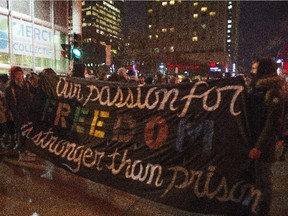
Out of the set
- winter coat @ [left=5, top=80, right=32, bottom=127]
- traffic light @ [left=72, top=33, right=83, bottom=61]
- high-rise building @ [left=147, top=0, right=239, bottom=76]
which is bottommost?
winter coat @ [left=5, top=80, right=32, bottom=127]

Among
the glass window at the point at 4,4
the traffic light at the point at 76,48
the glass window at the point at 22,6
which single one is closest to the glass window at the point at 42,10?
the glass window at the point at 22,6

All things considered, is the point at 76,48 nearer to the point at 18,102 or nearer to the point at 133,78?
the point at 133,78

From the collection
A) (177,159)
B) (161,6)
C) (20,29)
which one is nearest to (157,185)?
(177,159)

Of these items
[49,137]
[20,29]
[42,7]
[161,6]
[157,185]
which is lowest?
[157,185]

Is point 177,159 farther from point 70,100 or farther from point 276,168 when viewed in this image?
point 276,168

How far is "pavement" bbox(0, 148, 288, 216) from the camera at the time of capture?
12.5 ft

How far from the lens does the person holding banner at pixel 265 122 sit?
120 inches

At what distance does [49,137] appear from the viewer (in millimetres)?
4805

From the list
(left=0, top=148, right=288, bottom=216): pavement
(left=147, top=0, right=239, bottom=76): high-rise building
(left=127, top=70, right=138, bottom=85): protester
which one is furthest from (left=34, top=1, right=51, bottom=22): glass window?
(left=147, top=0, right=239, bottom=76): high-rise building

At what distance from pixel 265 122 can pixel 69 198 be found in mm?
2700

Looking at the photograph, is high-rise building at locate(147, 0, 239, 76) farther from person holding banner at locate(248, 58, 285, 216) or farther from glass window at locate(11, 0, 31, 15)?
person holding banner at locate(248, 58, 285, 216)

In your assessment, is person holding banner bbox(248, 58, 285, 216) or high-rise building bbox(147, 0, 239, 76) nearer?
person holding banner bbox(248, 58, 285, 216)

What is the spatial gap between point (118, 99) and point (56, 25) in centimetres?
1225

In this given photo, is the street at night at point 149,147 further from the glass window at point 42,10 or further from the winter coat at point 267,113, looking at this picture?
the glass window at point 42,10
